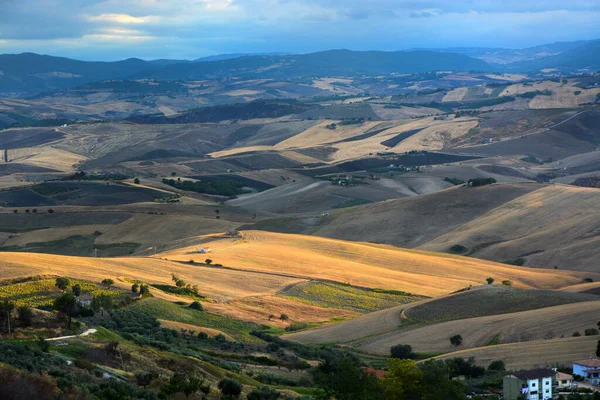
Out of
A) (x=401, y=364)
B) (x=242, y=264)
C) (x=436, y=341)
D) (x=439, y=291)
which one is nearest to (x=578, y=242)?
(x=439, y=291)

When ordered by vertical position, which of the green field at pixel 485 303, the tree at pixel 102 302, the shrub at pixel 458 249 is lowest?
the shrub at pixel 458 249

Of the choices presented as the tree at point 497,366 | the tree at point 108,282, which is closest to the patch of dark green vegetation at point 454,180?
the tree at point 108,282

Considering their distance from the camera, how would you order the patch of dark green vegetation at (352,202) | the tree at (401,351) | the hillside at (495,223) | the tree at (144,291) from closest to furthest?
the tree at (401,351) → the tree at (144,291) → the hillside at (495,223) → the patch of dark green vegetation at (352,202)

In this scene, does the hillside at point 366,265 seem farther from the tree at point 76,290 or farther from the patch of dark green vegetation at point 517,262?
the tree at point 76,290

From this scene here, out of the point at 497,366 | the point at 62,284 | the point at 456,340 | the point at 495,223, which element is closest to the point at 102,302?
the point at 62,284

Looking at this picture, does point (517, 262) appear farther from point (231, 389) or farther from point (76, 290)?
point (231, 389)

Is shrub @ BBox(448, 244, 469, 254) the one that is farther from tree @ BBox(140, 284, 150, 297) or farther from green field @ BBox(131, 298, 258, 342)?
tree @ BBox(140, 284, 150, 297)

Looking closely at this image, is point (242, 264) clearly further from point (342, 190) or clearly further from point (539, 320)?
point (342, 190)
